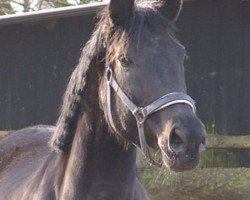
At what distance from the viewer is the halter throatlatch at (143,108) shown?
355 centimetres

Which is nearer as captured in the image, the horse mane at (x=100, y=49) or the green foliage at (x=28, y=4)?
the horse mane at (x=100, y=49)

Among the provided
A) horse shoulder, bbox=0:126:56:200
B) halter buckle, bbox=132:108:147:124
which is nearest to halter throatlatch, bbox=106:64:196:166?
halter buckle, bbox=132:108:147:124

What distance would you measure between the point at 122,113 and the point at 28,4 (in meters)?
15.5

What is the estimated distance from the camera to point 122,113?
3.82m

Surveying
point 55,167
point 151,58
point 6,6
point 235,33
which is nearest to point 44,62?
point 235,33

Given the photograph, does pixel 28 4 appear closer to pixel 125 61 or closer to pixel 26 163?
pixel 26 163

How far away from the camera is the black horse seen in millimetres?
3545

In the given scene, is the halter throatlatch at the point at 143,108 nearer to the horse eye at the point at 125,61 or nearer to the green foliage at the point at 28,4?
the horse eye at the point at 125,61

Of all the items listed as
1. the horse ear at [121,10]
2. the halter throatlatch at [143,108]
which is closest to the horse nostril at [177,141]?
the halter throatlatch at [143,108]

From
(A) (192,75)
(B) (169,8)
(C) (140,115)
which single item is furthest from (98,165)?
(A) (192,75)

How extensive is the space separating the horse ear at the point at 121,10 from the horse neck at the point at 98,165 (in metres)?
0.50

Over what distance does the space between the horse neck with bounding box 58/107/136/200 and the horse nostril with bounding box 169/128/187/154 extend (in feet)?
1.99

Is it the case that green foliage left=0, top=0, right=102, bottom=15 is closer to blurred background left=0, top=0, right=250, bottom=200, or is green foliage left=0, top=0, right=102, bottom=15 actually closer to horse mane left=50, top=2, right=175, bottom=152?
blurred background left=0, top=0, right=250, bottom=200

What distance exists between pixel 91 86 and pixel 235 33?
5449mm
